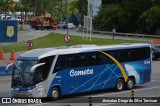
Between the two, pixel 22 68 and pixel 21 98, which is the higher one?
pixel 22 68

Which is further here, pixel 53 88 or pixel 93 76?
pixel 93 76

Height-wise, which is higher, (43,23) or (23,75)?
(23,75)

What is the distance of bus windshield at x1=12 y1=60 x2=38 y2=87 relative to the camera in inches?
851

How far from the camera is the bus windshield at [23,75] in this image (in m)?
21.6

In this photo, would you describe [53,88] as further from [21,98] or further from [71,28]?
[71,28]

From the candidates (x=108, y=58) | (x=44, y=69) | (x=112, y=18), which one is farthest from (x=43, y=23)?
(x=44, y=69)

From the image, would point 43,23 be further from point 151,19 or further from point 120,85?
point 120,85

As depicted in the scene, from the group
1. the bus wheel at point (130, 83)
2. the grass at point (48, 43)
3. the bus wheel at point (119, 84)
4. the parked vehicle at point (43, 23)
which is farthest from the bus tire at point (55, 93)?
the parked vehicle at point (43, 23)

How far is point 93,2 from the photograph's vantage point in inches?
3492

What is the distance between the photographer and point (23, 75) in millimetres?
21750

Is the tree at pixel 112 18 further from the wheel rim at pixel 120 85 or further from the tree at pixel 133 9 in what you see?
the wheel rim at pixel 120 85

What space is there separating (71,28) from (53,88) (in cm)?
7593

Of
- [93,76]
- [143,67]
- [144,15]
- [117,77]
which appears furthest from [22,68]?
[144,15]

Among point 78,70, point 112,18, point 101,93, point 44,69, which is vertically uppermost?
point 112,18
